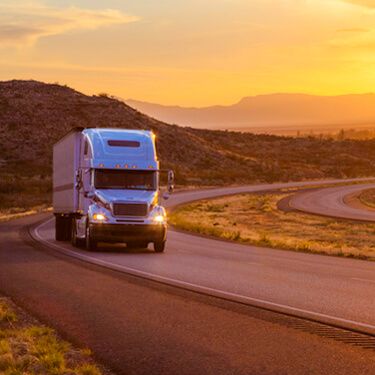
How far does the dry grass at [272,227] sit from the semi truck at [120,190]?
6.10m

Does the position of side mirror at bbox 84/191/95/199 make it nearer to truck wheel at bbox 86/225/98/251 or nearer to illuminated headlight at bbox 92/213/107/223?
illuminated headlight at bbox 92/213/107/223

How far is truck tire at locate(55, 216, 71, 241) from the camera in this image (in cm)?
2897

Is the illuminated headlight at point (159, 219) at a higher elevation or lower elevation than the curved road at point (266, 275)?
higher

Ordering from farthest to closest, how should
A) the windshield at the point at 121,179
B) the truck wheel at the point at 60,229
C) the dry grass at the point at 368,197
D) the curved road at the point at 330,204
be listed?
1. the dry grass at the point at 368,197
2. the curved road at the point at 330,204
3. the truck wheel at the point at 60,229
4. the windshield at the point at 121,179

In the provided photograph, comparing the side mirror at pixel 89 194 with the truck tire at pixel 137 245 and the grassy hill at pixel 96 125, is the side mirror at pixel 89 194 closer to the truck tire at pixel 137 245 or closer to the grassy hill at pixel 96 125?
the truck tire at pixel 137 245

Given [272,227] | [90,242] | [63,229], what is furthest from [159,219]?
[272,227]

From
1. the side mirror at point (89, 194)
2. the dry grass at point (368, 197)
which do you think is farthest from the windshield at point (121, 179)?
the dry grass at point (368, 197)

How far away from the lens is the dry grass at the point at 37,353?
8.55 metres

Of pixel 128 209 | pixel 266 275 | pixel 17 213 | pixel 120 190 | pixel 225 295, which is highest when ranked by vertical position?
pixel 120 190

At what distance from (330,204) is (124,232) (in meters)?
50.2

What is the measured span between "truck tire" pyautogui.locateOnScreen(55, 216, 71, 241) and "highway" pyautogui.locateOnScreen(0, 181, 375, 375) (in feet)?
15.0

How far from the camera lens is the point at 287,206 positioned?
6881cm

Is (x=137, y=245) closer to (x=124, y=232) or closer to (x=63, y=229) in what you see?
(x=124, y=232)

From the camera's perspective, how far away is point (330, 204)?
71750 millimetres
